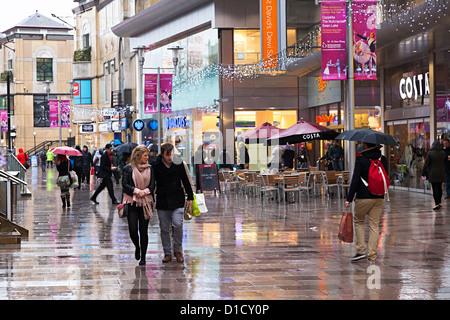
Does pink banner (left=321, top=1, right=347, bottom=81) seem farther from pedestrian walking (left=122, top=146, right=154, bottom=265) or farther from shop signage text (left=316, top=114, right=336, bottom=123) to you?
shop signage text (left=316, top=114, right=336, bottom=123)

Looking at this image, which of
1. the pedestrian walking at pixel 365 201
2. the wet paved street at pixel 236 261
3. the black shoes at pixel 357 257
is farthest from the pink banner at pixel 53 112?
the black shoes at pixel 357 257

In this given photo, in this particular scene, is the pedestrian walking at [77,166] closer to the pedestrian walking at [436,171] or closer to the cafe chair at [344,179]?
the cafe chair at [344,179]

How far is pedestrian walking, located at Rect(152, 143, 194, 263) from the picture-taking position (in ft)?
35.1

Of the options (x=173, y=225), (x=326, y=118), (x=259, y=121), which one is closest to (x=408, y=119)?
(x=326, y=118)

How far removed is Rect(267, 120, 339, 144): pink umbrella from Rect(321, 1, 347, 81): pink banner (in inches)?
181

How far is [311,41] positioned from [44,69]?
61.6 meters

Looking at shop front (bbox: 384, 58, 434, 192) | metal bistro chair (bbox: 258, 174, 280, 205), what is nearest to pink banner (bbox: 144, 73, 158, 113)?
shop front (bbox: 384, 58, 434, 192)

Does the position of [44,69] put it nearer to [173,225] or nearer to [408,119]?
[408,119]

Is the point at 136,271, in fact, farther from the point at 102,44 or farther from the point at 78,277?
the point at 102,44

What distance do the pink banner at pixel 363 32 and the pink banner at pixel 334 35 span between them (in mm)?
291

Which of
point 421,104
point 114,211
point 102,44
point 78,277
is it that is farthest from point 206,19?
point 78,277

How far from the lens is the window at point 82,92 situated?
6962 centimetres

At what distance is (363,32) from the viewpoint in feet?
59.3

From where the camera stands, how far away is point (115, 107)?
5772cm
